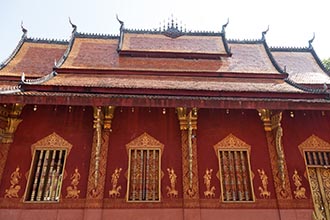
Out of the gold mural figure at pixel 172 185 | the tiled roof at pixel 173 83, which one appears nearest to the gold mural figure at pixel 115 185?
the gold mural figure at pixel 172 185

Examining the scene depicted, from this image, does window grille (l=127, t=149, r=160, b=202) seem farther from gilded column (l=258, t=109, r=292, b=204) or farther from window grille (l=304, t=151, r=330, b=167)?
window grille (l=304, t=151, r=330, b=167)

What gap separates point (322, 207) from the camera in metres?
6.39

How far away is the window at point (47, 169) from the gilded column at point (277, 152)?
4.91m

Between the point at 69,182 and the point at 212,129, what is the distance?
3645 millimetres

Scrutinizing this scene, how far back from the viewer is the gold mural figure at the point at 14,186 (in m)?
6.14

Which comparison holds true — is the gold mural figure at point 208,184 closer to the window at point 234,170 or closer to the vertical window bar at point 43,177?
the window at point 234,170

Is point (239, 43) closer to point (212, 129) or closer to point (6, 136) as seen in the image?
point (212, 129)

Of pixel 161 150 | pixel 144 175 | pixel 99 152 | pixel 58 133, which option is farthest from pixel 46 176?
pixel 161 150

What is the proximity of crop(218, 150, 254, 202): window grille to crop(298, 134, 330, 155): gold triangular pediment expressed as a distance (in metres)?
1.45

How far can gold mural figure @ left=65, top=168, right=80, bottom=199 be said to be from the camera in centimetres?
618

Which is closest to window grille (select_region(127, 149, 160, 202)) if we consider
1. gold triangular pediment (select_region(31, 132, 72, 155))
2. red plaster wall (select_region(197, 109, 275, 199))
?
red plaster wall (select_region(197, 109, 275, 199))

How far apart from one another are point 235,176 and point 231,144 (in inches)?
30.5

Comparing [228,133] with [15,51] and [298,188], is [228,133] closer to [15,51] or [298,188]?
[298,188]

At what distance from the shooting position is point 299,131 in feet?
23.2
